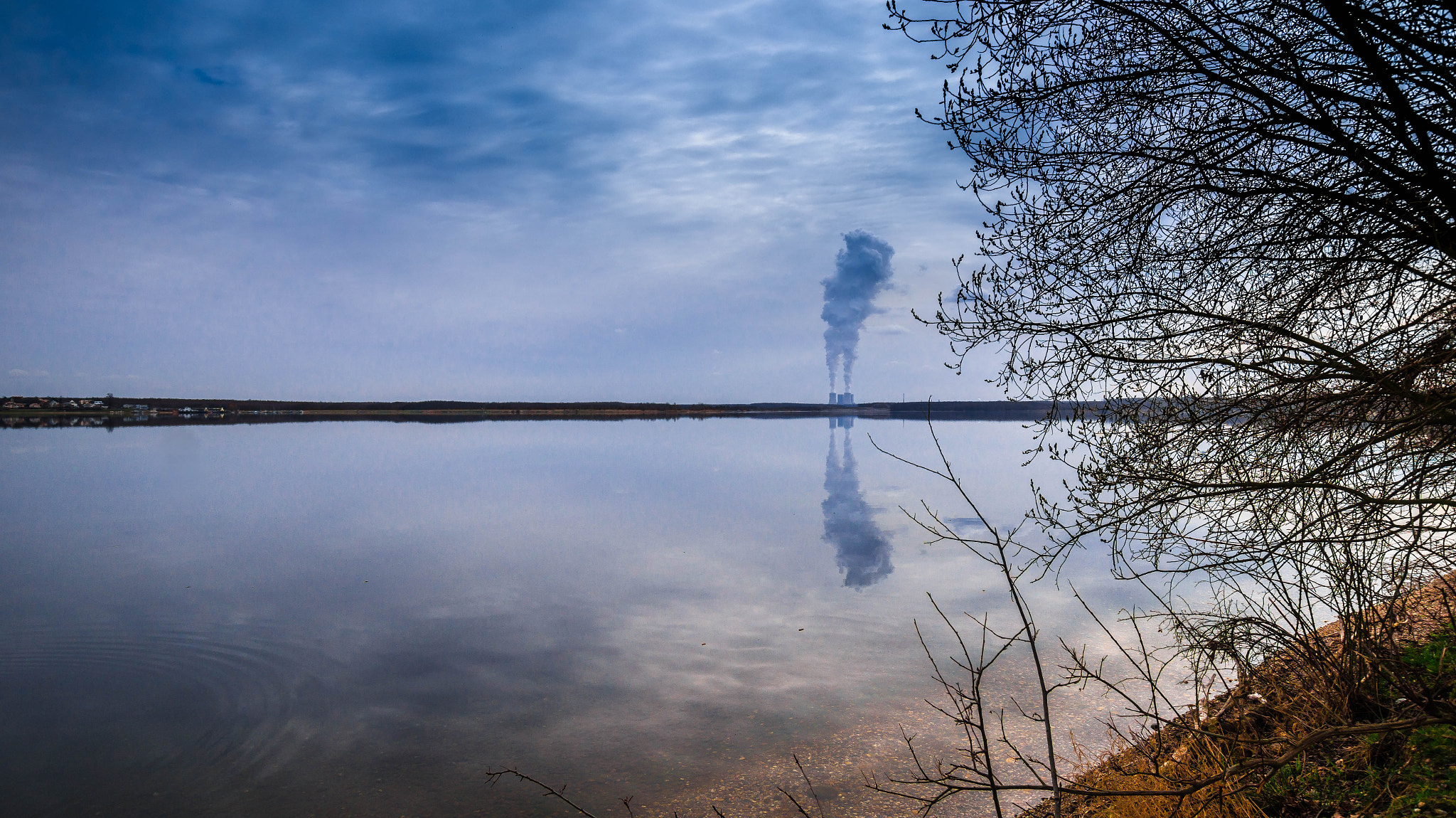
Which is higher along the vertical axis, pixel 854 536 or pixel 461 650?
pixel 854 536

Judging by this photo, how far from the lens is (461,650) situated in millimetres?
8844

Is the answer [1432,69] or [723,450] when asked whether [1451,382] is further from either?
[723,450]

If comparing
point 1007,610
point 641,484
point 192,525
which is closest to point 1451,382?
point 1007,610

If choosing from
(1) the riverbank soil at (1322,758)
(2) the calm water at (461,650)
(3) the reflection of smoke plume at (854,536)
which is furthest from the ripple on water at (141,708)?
(3) the reflection of smoke plume at (854,536)

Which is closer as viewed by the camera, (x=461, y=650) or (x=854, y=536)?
(x=461, y=650)

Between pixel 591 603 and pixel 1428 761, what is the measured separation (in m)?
8.99

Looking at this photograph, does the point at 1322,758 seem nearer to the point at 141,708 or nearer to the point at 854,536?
the point at 141,708

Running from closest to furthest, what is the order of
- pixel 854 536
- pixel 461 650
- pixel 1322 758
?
pixel 1322 758 < pixel 461 650 < pixel 854 536

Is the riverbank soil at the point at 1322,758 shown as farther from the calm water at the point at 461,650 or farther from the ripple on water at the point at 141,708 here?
the ripple on water at the point at 141,708

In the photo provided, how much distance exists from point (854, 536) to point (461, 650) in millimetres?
8888

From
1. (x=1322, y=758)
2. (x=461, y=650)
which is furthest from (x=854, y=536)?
(x=1322, y=758)

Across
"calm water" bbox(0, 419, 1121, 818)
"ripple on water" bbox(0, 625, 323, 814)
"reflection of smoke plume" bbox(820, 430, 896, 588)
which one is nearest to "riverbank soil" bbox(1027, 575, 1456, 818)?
"calm water" bbox(0, 419, 1121, 818)

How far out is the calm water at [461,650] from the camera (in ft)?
19.4

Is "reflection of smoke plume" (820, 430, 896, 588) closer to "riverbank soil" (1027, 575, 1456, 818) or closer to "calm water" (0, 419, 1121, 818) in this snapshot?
"calm water" (0, 419, 1121, 818)
